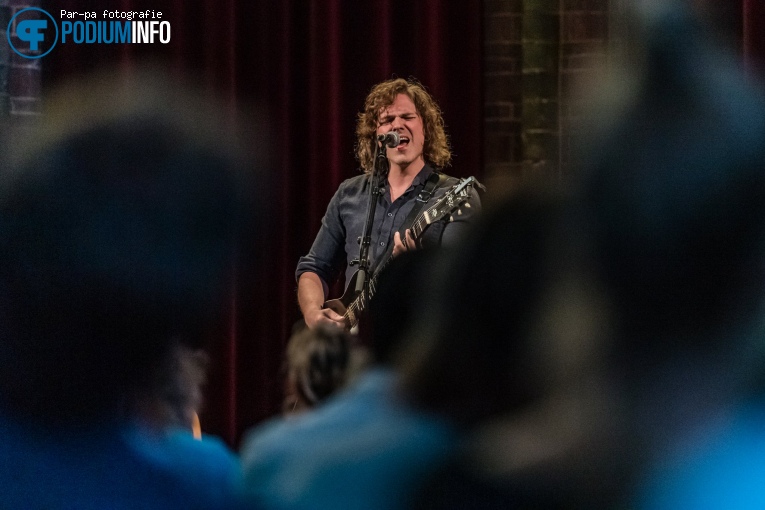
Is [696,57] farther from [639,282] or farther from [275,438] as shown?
[275,438]

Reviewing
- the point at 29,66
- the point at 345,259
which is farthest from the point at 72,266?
the point at 29,66

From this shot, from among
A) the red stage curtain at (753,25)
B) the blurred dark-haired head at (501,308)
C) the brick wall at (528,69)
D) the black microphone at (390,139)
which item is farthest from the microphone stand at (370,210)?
the blurred dark-haired head at (501,308)

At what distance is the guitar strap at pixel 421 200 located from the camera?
289cm

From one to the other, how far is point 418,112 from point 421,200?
299 mm

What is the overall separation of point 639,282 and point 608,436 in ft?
0.42

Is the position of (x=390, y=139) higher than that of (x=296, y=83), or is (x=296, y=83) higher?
(x=296, y=83)

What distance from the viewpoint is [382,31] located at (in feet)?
12.1

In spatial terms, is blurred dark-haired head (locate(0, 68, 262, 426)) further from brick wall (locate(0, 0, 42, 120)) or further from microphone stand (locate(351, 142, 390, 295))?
brick wall (locate(0, 0, 42, 120))

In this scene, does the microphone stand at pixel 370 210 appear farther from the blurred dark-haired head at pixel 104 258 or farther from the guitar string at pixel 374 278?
the blurred dark-haired head at pixel 104 258

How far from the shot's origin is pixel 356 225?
3.00 meters

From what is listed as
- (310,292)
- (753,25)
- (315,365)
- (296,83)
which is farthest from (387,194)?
(315,365)

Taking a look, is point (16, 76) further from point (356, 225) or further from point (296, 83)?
point (356, 225)

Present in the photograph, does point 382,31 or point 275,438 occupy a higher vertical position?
point 382,31

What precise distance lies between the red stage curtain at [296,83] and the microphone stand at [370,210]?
0.67 meters
